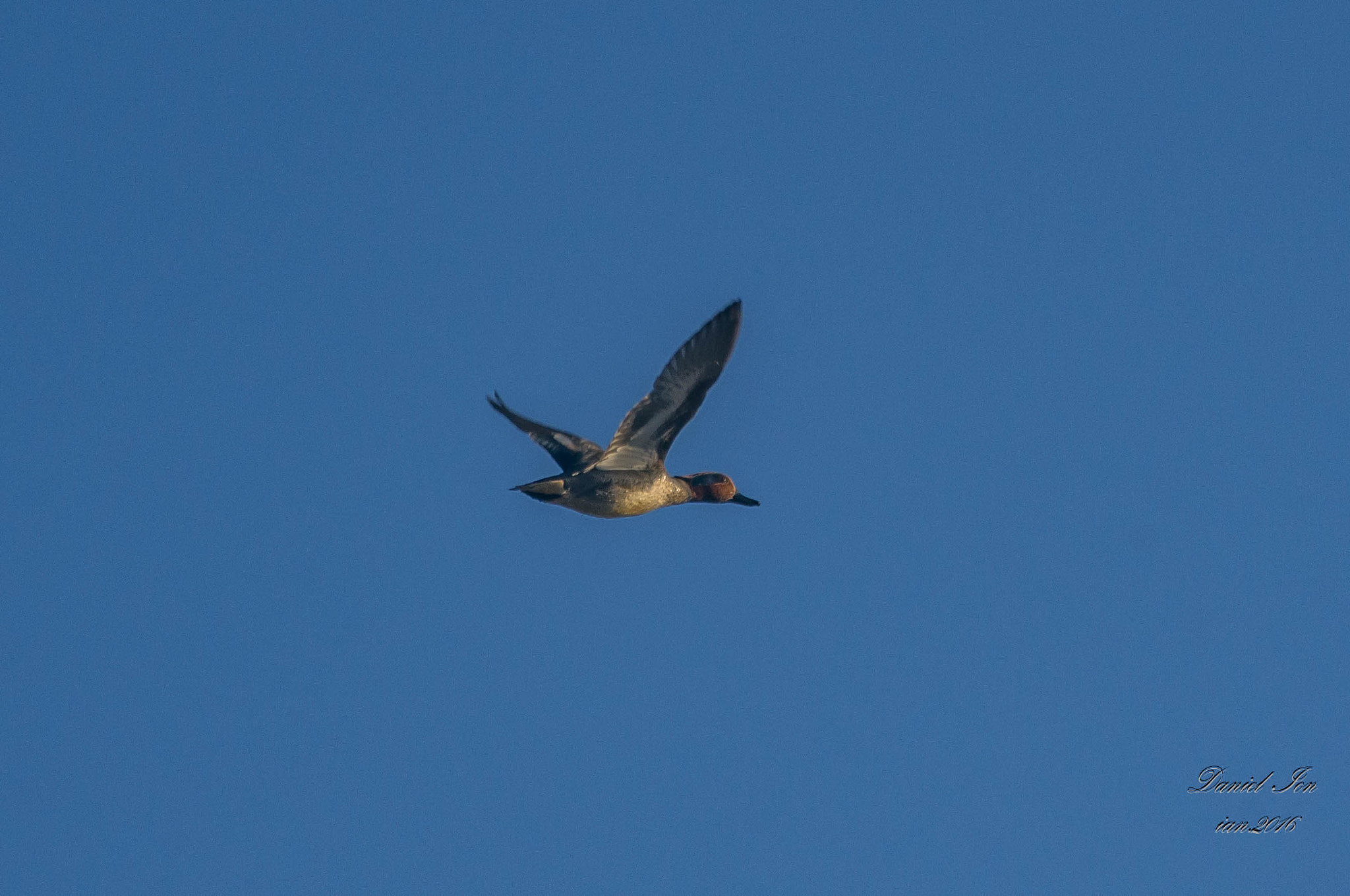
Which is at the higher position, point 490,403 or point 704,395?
point 490,403

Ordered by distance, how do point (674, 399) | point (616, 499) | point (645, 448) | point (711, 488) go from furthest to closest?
1. point (711, 488)
2. point (616, 499)
3. point (645, 448)
4. point (674, 399)

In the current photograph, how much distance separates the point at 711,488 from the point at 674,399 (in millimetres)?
3493

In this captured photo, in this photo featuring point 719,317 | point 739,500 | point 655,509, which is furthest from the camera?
point 739,500

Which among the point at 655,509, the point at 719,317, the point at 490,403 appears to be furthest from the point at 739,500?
the point at 719,317

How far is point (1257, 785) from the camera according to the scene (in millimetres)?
18359

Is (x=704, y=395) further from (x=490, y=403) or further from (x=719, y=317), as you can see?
(x=490, y=403)

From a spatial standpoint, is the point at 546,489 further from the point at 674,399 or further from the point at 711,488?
the point at 711,488

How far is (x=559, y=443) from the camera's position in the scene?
18.4 meters

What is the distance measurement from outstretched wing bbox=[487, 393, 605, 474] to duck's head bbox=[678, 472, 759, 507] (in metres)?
1.30

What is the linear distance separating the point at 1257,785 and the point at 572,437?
9731 mm

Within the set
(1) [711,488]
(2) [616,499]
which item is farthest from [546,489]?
(1) [711,488]

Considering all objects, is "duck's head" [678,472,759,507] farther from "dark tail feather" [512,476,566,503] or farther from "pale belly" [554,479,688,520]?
"dark tail feather" [512,476,566,503]

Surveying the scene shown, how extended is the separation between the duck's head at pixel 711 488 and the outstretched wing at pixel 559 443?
51.3 inches

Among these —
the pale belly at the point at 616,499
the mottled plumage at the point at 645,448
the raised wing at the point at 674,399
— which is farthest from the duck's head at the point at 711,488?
the raised wing at the point at 674,399
